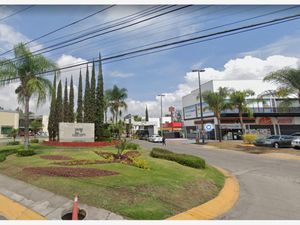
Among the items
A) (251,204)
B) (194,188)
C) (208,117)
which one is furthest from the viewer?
(208,117)

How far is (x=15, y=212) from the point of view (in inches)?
238

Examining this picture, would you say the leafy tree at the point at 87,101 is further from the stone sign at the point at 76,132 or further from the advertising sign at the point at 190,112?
the advertising sign at the point at 190,112

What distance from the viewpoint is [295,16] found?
7.07 m

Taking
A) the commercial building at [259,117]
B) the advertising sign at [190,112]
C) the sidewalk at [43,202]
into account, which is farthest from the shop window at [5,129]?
the sidewalk at [43,202]

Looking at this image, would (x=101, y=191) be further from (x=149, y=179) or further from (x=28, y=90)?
(x=28, y=90)

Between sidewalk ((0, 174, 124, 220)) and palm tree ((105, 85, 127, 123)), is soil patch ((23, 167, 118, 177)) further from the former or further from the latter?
palm tree ((105, 85, 127, 123))

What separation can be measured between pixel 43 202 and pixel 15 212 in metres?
0.70

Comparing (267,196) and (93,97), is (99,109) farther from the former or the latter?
(267,196)

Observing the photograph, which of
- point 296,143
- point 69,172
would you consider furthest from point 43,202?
point 296,143

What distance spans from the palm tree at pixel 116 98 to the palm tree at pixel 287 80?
24062 millimetres

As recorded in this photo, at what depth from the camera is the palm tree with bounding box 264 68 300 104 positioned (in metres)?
20.1

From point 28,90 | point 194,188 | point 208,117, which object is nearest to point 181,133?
point 208,117

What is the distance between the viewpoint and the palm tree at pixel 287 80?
65.9 feet

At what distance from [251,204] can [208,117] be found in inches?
1509
